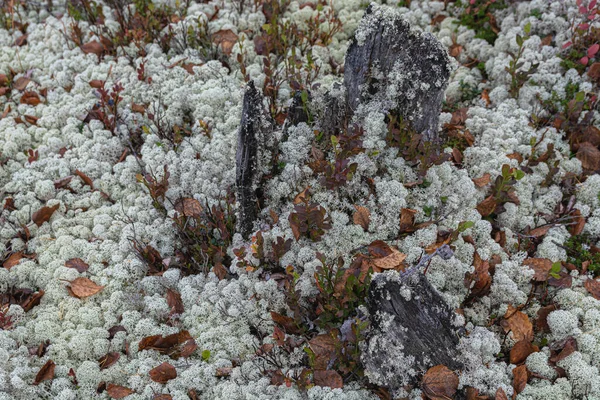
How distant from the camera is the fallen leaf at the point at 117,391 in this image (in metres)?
3.32

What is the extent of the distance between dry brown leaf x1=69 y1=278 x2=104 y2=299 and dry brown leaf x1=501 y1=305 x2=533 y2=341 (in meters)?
3.06

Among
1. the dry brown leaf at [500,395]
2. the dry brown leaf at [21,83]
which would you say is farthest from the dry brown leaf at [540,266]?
the dry brown leaf at [21,83]

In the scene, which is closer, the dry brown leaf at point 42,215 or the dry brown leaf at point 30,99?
the dry brown leaf at point 42,215

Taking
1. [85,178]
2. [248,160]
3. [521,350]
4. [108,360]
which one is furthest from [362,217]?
[85,178]

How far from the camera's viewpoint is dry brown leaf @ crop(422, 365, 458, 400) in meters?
3.11

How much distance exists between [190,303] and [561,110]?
3.94 meters

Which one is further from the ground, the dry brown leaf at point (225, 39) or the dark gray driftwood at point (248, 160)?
the dry brown leaf at point (225, 39)

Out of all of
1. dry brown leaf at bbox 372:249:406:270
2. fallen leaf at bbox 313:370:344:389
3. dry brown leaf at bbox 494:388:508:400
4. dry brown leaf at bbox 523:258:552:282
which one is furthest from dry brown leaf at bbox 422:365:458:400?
dry brown leaf at bbox 523:258:552:282

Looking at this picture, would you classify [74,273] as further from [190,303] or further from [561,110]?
[561,110]

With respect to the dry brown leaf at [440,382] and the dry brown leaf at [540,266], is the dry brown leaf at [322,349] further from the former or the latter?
the dry brown leaf at [540,266]

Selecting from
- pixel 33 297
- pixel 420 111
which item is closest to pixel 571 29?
pixel 420 111

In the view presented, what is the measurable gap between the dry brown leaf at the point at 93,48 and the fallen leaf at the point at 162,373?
13.0ft

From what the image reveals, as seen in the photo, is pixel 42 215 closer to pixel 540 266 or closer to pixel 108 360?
pixel 108 360

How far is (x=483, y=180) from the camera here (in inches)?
168
